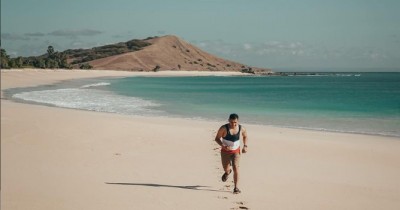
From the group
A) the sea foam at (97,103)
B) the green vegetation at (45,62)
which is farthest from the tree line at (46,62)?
the sea foam at (97,103)

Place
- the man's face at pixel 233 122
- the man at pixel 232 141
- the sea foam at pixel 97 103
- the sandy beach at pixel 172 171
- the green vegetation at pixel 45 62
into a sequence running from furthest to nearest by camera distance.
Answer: the green vegetation at pixel 45 62 < the sea foam at pixel 97 103 < the man at pixel 232 141 < the man's face at pixel 233 122 < the sandy beach at pixel 172 171

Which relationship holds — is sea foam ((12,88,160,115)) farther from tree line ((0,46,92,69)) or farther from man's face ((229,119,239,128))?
tree line ((0,46,92,69))

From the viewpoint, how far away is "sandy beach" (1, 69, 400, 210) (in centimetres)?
784

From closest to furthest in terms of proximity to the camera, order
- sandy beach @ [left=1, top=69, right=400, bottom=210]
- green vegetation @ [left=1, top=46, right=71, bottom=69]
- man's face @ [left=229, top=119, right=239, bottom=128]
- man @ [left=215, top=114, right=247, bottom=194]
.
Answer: sandy beach @ [left=1, top=69, right=400, bottom=210]
man's face @ [left=229, top=119, right=239, bottom=128]
man @ [left=215, top=114, right=247, bottom=194]
green vegetation @ [left=1, top=46, right=71, bottom=69]

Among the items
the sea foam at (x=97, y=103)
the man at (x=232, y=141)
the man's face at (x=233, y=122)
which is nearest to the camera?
the man's face at (x=233, y=122)

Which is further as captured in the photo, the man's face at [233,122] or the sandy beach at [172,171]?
the man's face at [233,122]

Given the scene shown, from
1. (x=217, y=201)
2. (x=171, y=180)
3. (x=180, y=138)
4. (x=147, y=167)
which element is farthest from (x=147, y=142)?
(x=217, y=201)

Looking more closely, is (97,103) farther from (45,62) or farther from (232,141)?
(45,62)

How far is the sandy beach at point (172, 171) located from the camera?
784 cm

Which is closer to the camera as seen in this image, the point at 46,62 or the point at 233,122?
A: the point at 233,122

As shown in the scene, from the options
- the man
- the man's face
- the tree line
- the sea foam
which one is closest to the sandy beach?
the man

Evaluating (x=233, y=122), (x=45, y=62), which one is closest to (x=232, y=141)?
(x=233, y=122)

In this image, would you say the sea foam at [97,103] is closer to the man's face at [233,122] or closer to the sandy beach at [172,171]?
the sandy beach at [172,171]

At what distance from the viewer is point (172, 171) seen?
36.4ft
